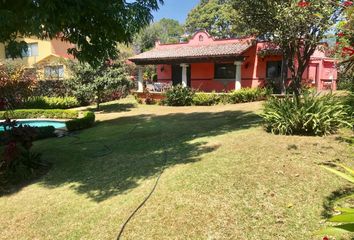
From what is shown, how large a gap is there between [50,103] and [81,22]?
56.4 feet

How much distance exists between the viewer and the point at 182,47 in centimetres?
2773

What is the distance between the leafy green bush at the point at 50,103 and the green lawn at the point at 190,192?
50.0 ft

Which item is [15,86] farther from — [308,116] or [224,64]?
[308,116]

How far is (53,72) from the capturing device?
29.2 meters

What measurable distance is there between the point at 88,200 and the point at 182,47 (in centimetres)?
2305

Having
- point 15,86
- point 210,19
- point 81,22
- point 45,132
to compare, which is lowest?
point 45,132

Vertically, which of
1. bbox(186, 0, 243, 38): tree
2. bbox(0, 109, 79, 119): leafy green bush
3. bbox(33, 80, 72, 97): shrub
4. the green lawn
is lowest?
bbox(0, 109, 79, 119): leafy green bush

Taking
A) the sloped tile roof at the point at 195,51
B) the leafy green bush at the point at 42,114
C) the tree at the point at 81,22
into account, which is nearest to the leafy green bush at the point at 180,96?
the sloped tile roof at the point at 195,51

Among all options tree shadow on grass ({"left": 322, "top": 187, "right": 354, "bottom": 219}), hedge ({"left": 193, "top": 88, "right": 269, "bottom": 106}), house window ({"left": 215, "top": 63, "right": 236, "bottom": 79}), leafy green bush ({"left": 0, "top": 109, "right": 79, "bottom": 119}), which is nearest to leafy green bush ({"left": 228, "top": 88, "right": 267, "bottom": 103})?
hedge ({"left": 193, "top": 88, "right": 269, "bottom": 106})

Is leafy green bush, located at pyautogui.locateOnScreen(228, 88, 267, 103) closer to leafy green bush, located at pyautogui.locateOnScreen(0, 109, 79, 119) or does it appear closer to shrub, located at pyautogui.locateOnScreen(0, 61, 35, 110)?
leafy green bush, located at pyautogui.locateOnScreen(0, 109, 79, 119)

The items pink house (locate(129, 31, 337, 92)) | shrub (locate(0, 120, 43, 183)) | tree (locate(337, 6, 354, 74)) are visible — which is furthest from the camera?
pink house (locate(129, 31, 337, 92))

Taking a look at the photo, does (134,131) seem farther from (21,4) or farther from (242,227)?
(242,227)

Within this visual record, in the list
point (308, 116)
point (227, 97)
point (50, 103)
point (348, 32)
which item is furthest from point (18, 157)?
point (50, 103)

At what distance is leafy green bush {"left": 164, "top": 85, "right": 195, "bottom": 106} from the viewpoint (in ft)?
69.1
